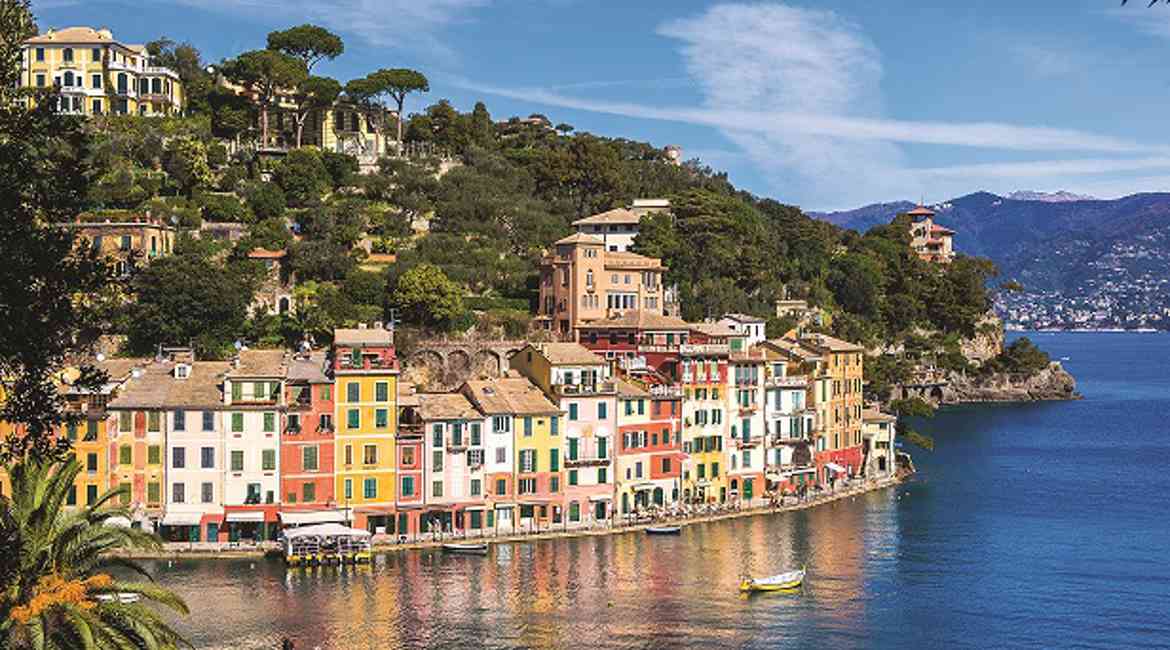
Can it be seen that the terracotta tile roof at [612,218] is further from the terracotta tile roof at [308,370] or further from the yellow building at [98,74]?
the terracotta tile roof at [308,370]

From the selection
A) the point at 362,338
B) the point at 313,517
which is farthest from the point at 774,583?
the point at 362,338

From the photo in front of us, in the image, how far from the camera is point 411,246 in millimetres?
105812

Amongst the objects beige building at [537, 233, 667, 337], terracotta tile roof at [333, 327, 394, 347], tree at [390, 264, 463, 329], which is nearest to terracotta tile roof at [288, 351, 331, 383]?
terracotta tile roof at [333, 327, 394, 347]

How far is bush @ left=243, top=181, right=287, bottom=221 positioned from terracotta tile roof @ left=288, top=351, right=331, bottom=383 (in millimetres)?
37451

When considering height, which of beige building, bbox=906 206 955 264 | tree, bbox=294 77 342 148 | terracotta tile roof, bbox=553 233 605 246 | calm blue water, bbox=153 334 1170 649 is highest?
tree, bbox=294 77 342 148

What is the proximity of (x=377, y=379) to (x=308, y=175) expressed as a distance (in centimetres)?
4805

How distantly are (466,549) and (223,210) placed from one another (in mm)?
48037

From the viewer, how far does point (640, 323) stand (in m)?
84.1

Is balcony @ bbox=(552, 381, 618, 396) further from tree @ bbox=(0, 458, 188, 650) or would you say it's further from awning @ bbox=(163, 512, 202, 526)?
tree @ bbox=(0, 458, 188, 650)

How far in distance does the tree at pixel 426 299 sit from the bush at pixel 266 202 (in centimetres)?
1611

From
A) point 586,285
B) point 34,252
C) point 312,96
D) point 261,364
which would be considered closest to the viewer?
point 34,252

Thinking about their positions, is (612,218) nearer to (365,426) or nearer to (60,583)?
(365,426)

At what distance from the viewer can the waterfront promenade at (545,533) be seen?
61.1 meters

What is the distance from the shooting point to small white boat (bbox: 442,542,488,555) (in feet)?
206
